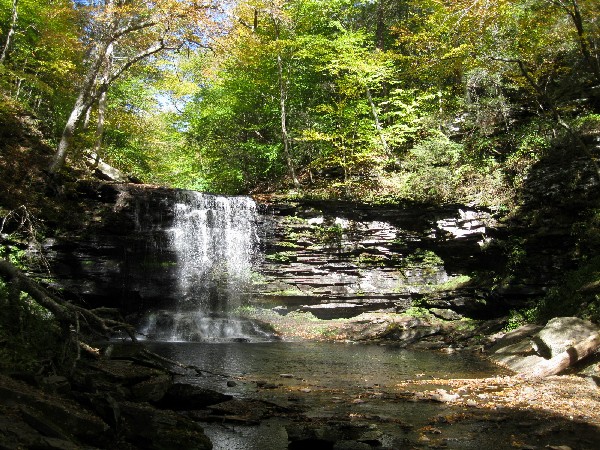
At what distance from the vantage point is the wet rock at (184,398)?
5.28 metres

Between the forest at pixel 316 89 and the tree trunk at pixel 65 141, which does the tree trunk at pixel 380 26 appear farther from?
the tree trunk at pixel 65 141

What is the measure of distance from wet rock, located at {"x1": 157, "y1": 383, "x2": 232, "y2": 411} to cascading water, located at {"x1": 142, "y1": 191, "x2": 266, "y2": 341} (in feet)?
33.6

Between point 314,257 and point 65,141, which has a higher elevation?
point 65,141

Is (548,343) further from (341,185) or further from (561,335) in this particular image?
(341,185)

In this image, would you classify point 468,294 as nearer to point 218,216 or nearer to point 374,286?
point 374,286

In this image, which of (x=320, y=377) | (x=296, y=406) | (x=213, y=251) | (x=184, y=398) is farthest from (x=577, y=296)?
(x=213, y=251)

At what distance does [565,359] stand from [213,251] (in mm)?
12830

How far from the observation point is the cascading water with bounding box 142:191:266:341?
Result: 1677 centimetres

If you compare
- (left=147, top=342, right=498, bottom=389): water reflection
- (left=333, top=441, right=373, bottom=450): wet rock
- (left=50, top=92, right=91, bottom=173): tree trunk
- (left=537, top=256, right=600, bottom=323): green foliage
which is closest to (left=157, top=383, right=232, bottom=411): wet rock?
(left=147, top=342, right=498, bottom=389): water reflection

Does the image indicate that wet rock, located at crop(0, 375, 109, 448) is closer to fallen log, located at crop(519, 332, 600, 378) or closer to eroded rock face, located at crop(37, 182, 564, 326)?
fallen log, located at crop(519, 332, 600, 378)

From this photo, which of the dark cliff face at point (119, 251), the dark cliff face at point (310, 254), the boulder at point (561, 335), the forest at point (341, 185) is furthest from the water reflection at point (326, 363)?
the dark cliff face at point (310, 254)

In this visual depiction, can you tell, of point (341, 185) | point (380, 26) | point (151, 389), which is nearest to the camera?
point (151, 389)

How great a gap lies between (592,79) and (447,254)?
8396 mm

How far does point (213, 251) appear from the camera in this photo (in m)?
17.3
